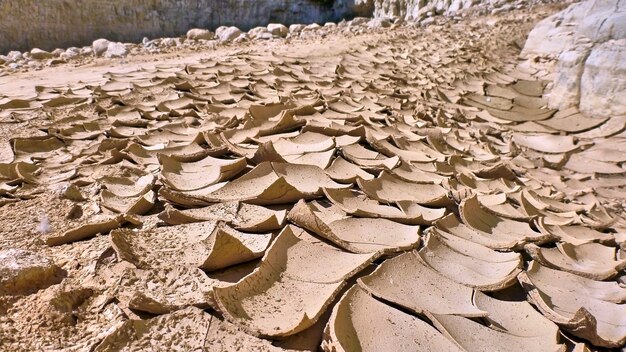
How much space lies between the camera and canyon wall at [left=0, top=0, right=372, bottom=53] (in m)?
4.02

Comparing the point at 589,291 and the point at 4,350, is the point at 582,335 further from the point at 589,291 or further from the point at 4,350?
the point at 4,350

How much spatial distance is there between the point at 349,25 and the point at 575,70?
2827 millimetres

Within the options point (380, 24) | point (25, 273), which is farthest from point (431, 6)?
point (25, 273)

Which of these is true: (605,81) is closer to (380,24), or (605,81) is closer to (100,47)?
(380,24)

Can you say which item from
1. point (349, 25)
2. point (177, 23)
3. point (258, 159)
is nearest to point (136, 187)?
point (258, 159)

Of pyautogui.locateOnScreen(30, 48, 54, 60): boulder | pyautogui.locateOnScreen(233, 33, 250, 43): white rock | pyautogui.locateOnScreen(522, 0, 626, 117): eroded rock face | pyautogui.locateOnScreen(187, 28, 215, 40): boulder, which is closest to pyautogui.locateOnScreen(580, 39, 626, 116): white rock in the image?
pyautogui.locateOnScreen(522, 0, 626, 117): eroded rock face

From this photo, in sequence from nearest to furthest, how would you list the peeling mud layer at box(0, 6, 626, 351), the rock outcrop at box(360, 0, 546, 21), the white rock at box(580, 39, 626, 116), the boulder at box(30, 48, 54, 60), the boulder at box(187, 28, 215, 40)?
1. the peeling mud layer at box(0, 6, 626, 351)
2. the white rock at box(580, 39, 626, 116)
3. the boulder at box(30, 48, 54, 60)
4. the boulder at box(187, 28, 215, 40)
5. the rock outcrop at box(360, 0, 546, 21)

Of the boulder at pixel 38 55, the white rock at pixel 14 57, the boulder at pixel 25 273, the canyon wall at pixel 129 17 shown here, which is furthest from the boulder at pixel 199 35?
the boulder at pixel 25 273

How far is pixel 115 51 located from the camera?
12.1 ft

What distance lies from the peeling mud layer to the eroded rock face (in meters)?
0.61

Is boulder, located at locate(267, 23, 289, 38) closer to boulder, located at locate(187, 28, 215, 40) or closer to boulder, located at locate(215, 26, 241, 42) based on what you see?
boulder, located at locate(215, 26, 241, 42)

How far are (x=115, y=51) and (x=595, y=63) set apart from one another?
10.7 ft

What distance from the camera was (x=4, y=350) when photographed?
560 millimetres

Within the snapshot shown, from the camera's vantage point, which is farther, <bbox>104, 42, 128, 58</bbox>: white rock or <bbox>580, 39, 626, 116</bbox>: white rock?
<bbox>104, 42, 128, 58</bbox>: white rock
